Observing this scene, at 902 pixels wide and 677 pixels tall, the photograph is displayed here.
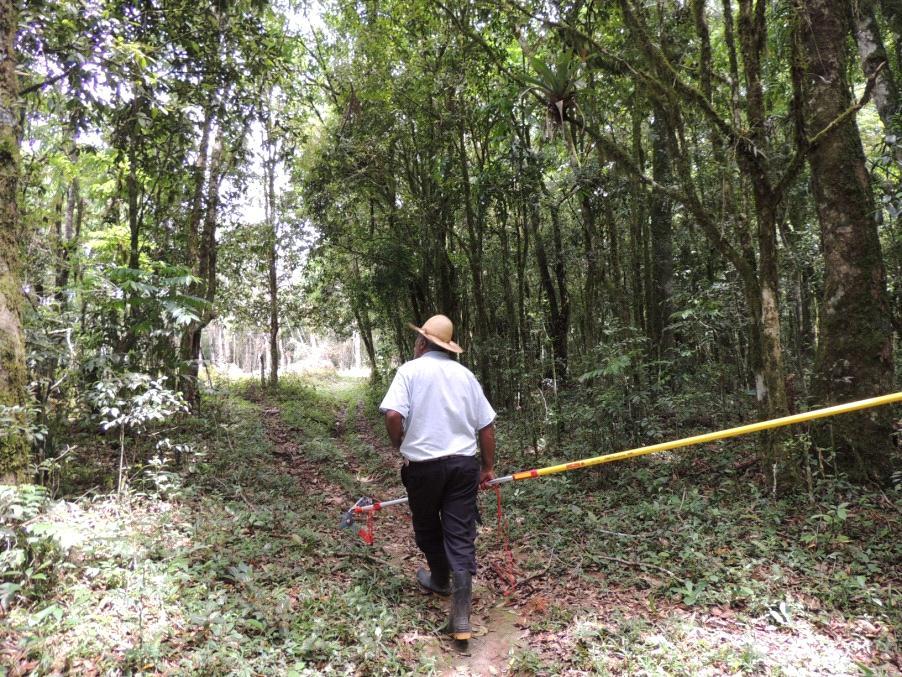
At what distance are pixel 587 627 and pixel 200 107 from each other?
7765 millimetres

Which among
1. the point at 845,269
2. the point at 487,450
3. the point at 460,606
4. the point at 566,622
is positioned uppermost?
the point at 845,269

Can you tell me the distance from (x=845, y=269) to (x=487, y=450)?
3.95m

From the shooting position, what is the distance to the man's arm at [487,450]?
4.14 metres

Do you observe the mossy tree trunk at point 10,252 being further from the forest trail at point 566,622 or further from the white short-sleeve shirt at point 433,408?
the forest trail at point 566,622

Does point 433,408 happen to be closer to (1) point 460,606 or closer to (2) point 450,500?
(2) point 450,500

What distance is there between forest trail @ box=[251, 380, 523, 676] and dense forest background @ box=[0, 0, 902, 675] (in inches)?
1.7

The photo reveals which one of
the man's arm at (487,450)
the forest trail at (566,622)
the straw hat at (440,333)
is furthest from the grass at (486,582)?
the straw hat at (440,333)

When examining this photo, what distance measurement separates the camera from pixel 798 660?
2955mm

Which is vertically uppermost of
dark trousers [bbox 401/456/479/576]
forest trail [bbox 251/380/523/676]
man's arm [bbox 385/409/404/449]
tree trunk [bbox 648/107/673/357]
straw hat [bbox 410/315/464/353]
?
tree trunk [bbox 648/107/673/357]

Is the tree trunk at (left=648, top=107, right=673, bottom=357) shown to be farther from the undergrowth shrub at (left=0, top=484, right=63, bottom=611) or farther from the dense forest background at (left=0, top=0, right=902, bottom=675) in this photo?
the undergrowth shrub at (left=0, top=484, right=63, bottom=611)

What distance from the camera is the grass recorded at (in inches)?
119

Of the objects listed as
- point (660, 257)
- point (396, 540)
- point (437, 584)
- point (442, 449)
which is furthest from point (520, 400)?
point (442, 449)

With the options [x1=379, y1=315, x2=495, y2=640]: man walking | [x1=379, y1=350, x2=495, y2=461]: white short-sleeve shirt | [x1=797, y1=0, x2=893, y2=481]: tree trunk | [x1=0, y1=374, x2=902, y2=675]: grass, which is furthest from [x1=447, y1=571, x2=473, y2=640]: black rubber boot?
[x1=797, y1=0, x2=893, y2=481]: tree trunk

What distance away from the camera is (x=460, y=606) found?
144 inches
